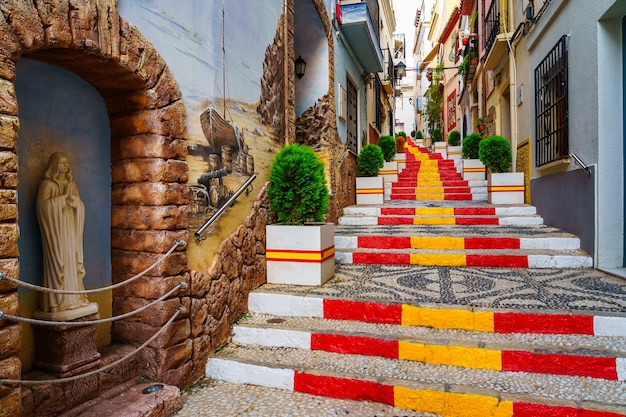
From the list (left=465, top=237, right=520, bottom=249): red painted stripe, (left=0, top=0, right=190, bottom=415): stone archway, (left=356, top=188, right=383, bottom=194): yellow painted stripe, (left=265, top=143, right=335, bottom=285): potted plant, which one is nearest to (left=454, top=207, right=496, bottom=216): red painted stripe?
(left=465, top=237, right=520, bottom=249): red painted stripe

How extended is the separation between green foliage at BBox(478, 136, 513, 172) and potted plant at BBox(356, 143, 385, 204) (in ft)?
6.84

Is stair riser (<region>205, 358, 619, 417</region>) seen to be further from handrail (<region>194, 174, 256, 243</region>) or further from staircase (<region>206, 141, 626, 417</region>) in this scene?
handrail (<region>194, 174, 256, 243</region>)

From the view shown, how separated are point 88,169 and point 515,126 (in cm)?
780

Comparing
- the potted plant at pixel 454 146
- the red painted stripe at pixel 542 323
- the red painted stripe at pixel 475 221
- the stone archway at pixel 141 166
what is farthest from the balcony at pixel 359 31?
the potted plant at pixel 454 146

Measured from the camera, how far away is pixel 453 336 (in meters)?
3.34

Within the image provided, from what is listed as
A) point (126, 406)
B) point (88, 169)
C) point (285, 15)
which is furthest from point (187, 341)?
point (285, 15)

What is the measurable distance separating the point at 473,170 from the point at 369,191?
3.27 metres

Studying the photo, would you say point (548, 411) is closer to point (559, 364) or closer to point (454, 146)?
point (559, 364)

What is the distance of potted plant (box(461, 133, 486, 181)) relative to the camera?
1021cm

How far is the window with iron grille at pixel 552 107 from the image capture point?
5.47m

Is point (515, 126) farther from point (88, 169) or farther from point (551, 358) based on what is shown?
point (88, 169)

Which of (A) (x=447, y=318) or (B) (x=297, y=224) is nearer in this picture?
(A) (x=447, y=318)

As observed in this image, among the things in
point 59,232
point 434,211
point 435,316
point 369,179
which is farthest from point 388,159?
point 59,232

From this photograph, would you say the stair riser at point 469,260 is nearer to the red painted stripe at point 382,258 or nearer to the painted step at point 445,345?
the red painted stripe at point 382,258
